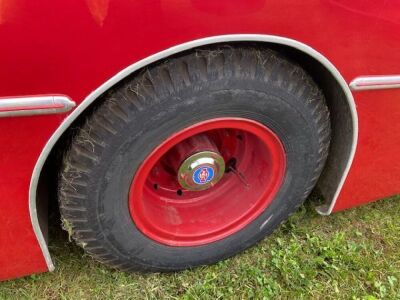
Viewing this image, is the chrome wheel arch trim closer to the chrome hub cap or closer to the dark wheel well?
the dark wheel well

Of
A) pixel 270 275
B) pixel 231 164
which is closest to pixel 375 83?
pixel 231 164

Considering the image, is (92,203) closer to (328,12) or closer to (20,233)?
(20,233)

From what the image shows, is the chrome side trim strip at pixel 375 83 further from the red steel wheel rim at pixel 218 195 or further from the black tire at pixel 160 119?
the red steel wheel rim at pixel 218 195

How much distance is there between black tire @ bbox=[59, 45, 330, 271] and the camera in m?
1.34

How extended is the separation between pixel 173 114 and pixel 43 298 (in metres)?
0.95

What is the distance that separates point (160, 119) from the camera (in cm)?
137

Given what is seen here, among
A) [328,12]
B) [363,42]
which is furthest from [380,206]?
[328,12]

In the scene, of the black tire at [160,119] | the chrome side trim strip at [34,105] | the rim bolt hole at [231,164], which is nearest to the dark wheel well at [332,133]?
the black tire at [160,119]

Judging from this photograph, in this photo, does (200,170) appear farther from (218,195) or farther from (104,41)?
(104,41)

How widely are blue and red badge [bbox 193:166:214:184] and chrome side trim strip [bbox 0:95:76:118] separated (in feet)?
1.92

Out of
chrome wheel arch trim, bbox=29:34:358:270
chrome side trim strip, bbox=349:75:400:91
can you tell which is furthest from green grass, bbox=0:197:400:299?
chrome side trim strip, bbox=349:75:400:91

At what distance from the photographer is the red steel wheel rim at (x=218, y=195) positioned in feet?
5.65

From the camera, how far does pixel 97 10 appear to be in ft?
3.68

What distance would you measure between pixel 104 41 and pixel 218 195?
0.94 m
